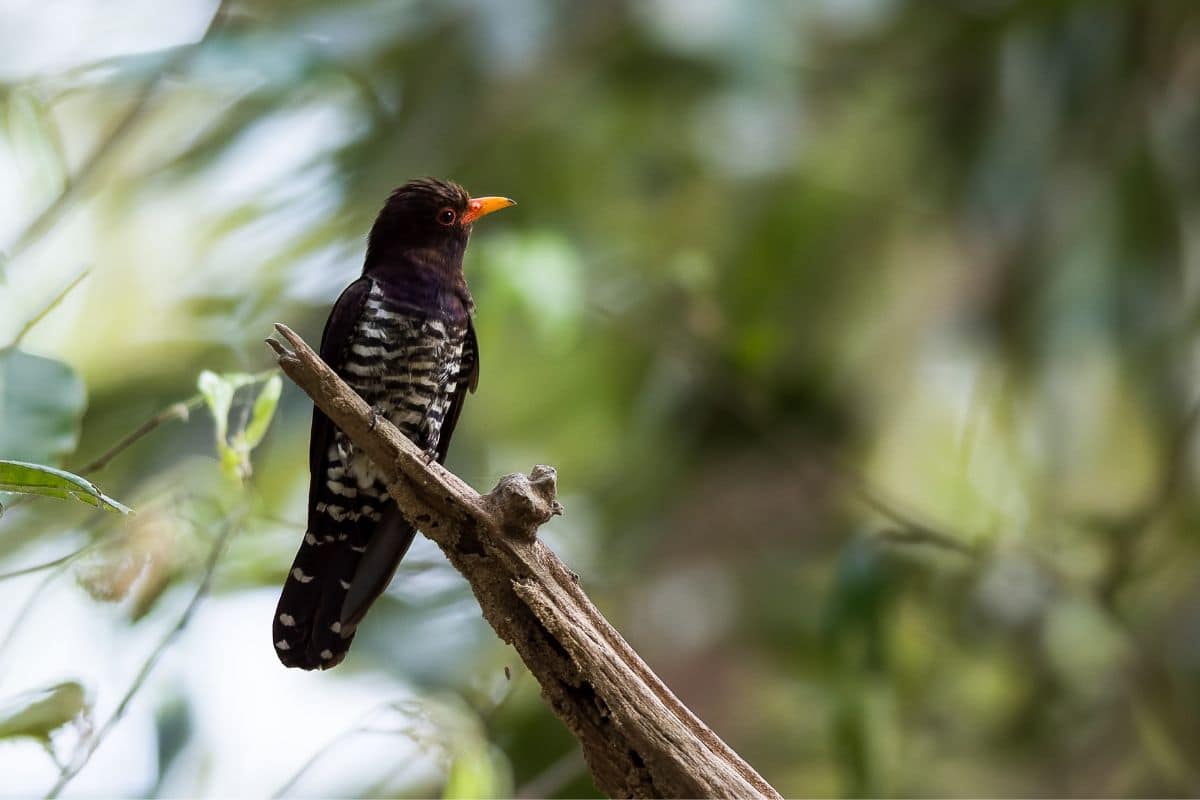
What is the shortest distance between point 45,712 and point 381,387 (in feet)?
3.60

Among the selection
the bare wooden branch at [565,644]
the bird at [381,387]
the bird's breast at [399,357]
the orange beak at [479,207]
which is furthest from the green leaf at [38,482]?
the orange beak at [479,207]

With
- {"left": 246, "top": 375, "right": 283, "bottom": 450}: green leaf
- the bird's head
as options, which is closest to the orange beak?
the bird's head

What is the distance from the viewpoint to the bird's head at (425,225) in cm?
340

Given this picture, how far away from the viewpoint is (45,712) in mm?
2561

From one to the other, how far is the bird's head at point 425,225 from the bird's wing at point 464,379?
0.67 feet

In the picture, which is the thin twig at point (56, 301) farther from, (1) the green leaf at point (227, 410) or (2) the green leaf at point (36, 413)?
(1) the green leaf at point (227, 410)

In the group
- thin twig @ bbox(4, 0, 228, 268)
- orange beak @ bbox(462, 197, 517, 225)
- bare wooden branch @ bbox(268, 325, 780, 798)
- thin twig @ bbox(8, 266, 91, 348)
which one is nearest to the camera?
bare wooden branch @ bbox(268, 325, 780, 798)

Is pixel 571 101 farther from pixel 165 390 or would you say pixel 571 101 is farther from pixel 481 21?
pixel 165 390

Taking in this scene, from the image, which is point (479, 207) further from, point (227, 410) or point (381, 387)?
point (227, 410)

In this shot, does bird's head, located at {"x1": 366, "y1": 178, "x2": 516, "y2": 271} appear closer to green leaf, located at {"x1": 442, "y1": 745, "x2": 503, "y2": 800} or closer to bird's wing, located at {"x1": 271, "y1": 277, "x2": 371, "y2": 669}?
bird's wing, located at {"x1": 271, "y1": 277, "x2": 371, "y2": 669}

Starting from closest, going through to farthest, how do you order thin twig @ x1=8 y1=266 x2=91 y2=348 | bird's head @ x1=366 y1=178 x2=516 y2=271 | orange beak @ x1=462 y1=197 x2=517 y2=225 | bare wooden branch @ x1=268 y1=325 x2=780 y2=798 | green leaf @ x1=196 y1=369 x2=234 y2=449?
bare wooden branch @ x1=268 y1=325 x2=780 y2=798, thin twig @ x1=8 y1=266 x2=91 y2=348, green leaf @ x1=196 y1=369 x2=234 y2=449, bird's head @ x1=366 y1=178 x2=516 y2=271, orange beak @ x1=462 y1=197 x2=517 y2=225

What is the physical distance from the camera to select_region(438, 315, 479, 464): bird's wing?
3.43 m

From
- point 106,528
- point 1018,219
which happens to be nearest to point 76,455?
point 106,528

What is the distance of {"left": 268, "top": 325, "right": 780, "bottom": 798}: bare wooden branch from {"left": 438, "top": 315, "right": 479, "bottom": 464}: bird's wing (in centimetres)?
115
